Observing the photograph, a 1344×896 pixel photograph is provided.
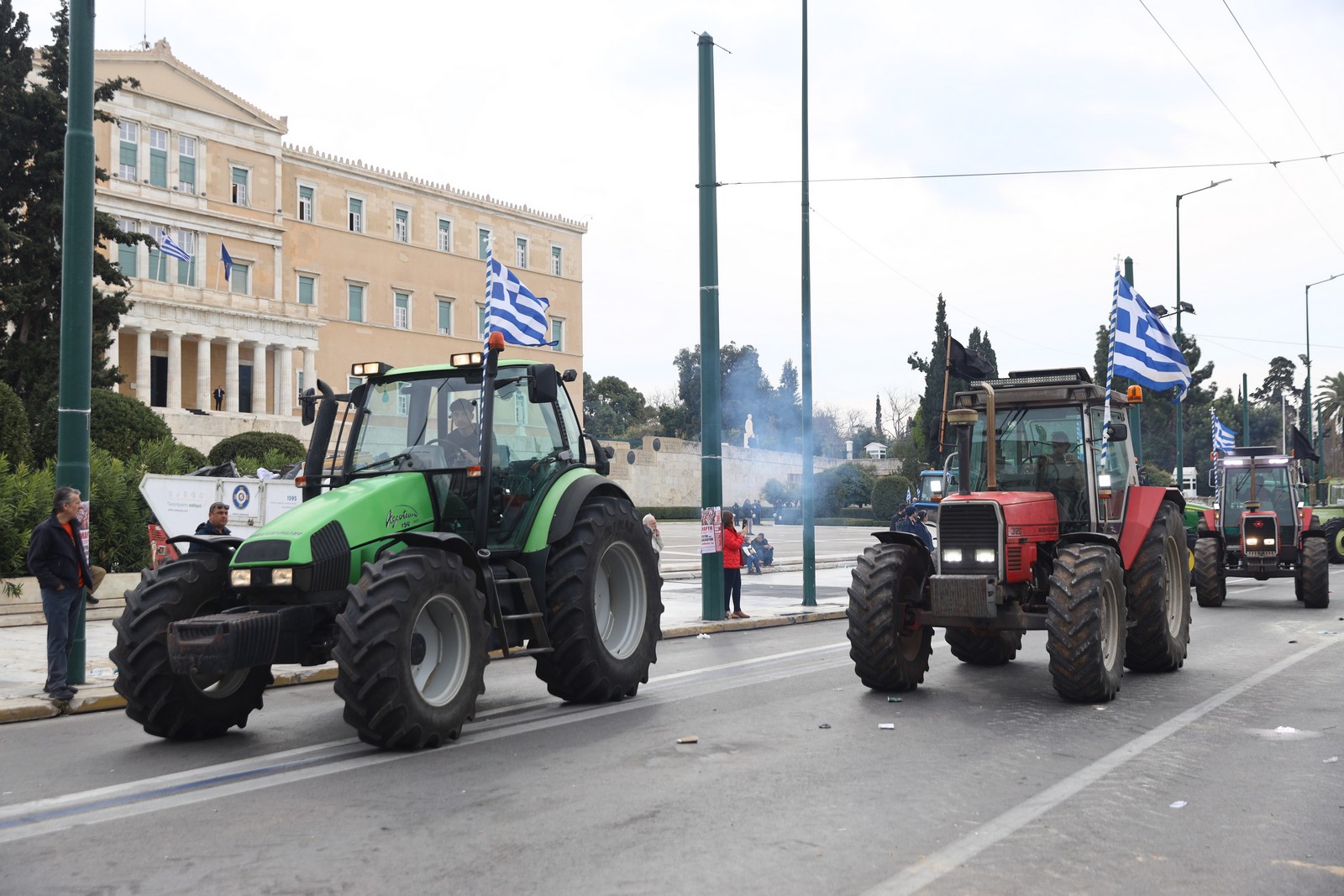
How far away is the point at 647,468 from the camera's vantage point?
76438 millimetres

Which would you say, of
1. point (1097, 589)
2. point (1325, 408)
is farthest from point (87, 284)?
point (1325, 408)

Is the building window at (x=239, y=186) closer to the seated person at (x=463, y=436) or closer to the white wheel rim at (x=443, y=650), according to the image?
the seated person at (x=463, y=436)

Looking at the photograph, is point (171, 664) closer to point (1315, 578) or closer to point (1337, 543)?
point (1315, 578)

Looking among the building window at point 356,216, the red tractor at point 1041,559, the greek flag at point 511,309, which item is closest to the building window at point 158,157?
the building window at point 356,216

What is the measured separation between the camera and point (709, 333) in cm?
1852

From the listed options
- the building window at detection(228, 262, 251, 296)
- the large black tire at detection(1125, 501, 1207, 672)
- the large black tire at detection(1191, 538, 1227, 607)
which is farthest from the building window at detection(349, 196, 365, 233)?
the large black tire at detection(1125, 501, 1207, 672)

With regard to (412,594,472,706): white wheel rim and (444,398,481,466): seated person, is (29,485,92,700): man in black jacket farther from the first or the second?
(412,594,472,706): white wheel rim

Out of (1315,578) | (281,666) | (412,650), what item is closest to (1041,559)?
(412,650)

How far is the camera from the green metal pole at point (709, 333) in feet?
59.8

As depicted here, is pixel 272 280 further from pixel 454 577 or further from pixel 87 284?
pixel 454 577

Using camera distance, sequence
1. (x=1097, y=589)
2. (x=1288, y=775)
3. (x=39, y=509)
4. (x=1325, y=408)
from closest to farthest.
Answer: (x=1288, y=775), (x=1097, y=589), (x=39, y=509), (x=1325, y=408)

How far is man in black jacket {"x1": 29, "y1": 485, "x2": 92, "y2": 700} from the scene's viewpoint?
32.6 feet

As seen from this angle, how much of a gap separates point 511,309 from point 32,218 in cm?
1345

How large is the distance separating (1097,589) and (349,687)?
5946mm
